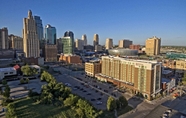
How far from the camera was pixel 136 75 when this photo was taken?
30484mm

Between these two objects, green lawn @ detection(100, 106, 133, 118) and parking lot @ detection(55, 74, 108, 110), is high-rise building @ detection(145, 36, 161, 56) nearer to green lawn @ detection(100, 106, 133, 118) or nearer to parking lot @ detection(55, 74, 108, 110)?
parking lot @ detection(55, 74, 108, 110)

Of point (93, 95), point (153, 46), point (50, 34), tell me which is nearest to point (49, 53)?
point (93, 95)

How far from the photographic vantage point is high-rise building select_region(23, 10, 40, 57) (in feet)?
233

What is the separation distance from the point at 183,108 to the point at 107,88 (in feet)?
50.7

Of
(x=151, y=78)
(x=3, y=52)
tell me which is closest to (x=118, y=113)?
(x=151, y=78)

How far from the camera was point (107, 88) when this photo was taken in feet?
112

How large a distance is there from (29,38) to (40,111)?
58.9 m

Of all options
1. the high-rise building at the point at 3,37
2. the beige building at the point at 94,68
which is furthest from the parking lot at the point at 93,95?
the high-rise building at the point at 3,37

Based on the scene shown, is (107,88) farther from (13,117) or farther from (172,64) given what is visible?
(172,64)

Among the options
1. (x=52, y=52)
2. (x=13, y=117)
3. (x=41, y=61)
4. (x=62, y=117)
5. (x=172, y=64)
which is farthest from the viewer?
(x=52, y=52)

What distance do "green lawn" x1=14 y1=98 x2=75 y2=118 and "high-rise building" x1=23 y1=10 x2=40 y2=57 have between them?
178 ft

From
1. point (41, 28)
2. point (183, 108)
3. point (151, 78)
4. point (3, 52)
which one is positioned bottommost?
point (183, 108)

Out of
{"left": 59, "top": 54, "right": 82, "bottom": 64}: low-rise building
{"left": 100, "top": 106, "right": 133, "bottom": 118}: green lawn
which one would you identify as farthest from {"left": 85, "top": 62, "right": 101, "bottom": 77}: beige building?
{"left": 59, "top": 54, "right": 82, "bottom": 64}: low-rise building

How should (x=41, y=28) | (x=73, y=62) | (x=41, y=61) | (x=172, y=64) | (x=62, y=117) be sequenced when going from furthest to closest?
(x=41, y=28), (x=73, y=62), (x=41, y=61), (x=172, y=64), (x=62, y=117)
